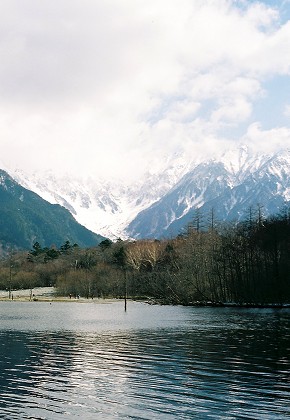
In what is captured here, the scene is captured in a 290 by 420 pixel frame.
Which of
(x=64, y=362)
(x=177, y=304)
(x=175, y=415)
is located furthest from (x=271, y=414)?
(x=177, y=304)

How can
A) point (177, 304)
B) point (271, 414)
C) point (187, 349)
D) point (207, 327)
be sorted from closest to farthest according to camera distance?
point (271, 414) < point (187, 349) < point (207, 327) < point (177, 304)

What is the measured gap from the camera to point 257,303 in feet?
441

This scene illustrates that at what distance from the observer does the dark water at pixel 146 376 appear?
26.6 meters

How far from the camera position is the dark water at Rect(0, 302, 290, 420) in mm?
26641

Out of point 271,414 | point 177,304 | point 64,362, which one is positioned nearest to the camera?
point 271,414

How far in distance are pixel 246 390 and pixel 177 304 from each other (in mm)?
131391

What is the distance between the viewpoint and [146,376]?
117 feet

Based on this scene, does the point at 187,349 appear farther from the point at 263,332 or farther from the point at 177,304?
the point at 177,304

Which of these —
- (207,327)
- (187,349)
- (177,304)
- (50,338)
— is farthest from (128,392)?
(177,304)

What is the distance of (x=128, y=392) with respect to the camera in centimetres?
3089

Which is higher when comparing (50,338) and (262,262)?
(262,262)

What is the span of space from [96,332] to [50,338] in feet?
28.5

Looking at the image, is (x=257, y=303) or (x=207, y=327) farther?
(x=257, y=303)

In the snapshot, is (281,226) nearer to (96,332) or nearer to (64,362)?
(96,332)
